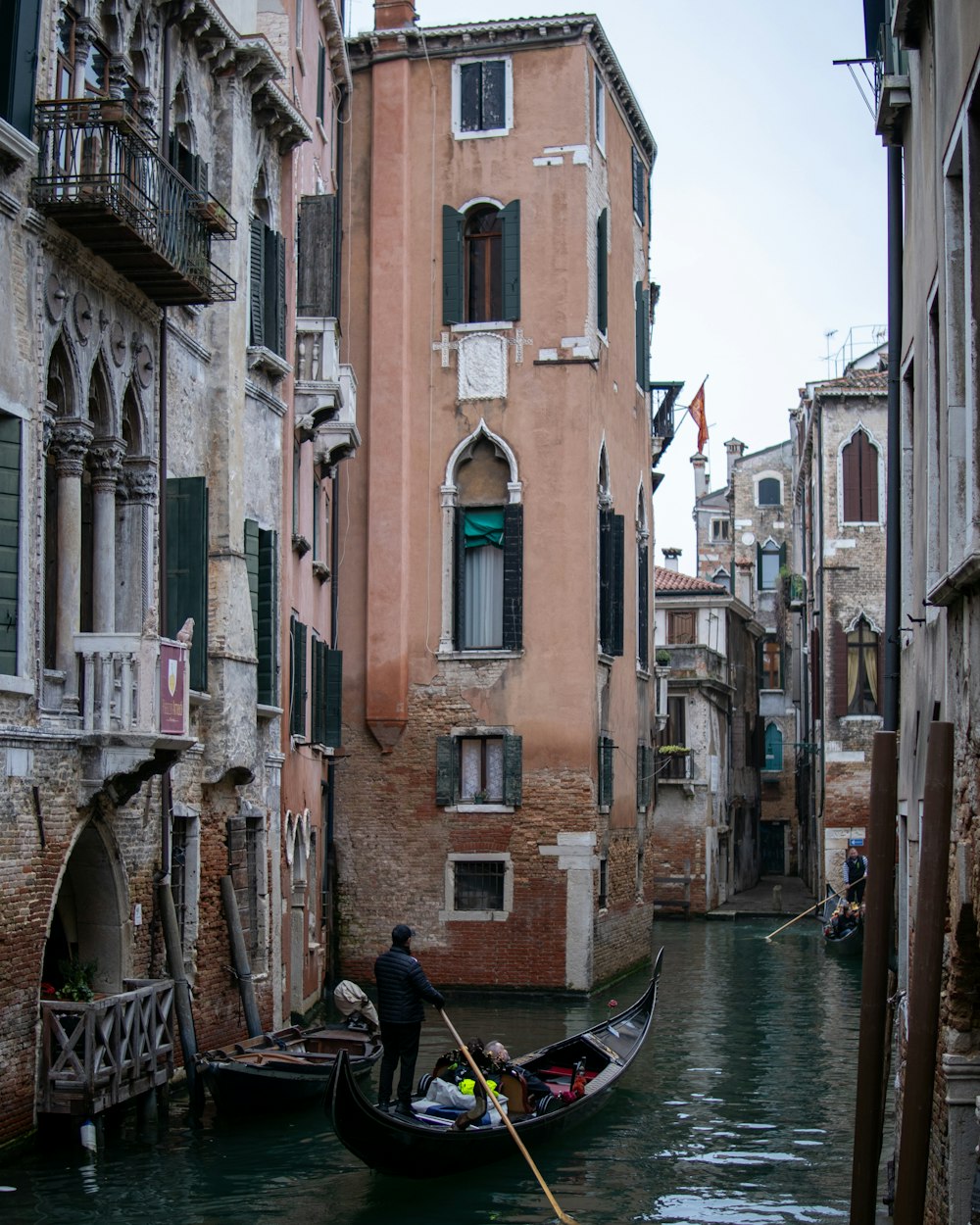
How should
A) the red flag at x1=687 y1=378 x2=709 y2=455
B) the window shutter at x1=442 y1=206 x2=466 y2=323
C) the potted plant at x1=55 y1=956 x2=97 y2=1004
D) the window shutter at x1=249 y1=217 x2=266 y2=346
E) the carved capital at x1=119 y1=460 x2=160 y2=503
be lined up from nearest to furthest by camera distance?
the potted plant at x1=55 y1=956 x2=97 y2=1004
the carved capital at x1=119 y1=460 x2=160 y2=503
the window shutter at x1=249 y1=217 x2=266 y2=346
the window shutter at x1=442 y1=206 x2=466 y2=323
the red flag at x1=687 y1=378 x2=709 y2=455

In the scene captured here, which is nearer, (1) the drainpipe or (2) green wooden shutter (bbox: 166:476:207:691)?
(1) the drainpipe

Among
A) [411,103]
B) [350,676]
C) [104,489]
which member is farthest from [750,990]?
[104,489]

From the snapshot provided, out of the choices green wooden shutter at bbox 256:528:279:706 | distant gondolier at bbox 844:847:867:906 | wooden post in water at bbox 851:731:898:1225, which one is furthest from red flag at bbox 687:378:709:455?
wooden post in water at bbox 851:731:898:1225

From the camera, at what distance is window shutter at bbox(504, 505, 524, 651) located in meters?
21.5

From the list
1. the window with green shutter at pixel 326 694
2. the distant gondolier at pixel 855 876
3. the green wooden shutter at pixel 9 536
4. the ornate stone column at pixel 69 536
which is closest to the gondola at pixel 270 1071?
the ornate stone column at pixel 69 536

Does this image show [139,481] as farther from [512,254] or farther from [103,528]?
[512,254]

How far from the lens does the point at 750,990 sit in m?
23.0

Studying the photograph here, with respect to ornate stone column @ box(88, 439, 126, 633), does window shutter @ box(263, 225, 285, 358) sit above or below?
above

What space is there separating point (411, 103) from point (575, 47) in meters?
2.13

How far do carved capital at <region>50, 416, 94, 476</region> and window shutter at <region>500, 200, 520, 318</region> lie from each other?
1077 cm

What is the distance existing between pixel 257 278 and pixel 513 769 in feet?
26.2

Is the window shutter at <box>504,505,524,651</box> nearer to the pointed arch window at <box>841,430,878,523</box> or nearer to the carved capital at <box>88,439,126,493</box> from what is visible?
the carved capital at <box>88,439,126,493</box>

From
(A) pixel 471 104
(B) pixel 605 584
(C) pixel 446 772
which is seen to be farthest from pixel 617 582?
(A) pixel 471 104

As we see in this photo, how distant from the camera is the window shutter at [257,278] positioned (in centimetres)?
1529
